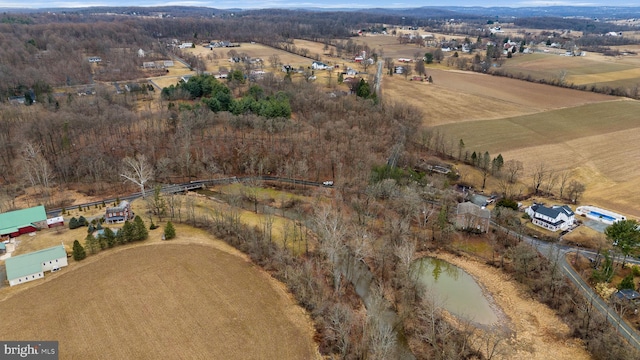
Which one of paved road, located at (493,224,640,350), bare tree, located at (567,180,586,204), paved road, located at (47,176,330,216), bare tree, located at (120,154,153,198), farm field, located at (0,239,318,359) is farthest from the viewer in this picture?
bare tree, located at (120,154,153,198)

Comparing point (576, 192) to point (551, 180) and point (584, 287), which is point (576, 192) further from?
point (584, 287)

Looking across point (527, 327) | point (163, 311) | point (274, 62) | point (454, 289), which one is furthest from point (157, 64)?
point (527, 327)

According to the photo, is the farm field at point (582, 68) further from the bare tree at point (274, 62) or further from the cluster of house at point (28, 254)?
the cluster of house at point (28, 254)

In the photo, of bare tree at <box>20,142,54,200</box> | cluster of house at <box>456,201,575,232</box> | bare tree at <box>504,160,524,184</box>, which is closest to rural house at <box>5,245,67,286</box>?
bare tree at <box>20,142,54,200</box>

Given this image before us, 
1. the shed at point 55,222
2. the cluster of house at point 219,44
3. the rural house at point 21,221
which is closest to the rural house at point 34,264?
the rural house at point 21,221

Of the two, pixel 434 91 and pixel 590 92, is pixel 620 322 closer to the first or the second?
pixel 434 91

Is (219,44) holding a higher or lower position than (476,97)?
higher

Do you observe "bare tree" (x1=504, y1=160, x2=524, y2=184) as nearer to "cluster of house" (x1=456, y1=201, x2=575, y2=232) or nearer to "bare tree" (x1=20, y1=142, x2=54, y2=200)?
"cluster of house" (x1=456, y1=201, x2=575, y2=232)
